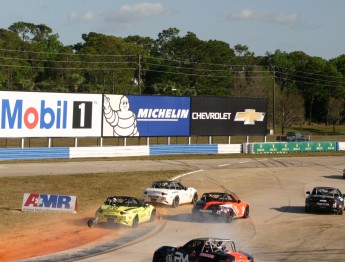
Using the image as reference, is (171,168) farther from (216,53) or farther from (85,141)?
(216,53)

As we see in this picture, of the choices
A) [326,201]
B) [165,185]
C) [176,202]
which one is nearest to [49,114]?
[165,185]

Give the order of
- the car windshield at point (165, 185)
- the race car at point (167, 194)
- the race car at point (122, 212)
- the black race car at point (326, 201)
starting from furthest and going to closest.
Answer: the car windshield at point (165, 185) → the race car at point (167, 194) → the black race car at point (326, 201) → the race car at point (122, 212)

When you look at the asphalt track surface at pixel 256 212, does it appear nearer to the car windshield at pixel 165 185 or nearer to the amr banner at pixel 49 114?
the car windshield at pixel 165 185

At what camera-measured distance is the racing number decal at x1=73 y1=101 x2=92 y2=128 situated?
55.8 meters

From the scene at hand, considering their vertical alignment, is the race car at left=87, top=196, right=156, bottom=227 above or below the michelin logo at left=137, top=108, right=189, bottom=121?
below

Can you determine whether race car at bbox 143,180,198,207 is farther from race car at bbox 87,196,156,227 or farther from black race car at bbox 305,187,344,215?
black race car at bbox 305,187,344,215

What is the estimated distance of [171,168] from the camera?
51.2 m

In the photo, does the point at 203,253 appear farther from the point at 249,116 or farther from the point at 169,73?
the point at 169,73

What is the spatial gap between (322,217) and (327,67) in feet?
394

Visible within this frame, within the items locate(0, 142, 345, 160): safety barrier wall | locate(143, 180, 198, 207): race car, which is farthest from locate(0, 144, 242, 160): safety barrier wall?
locate(143, 180, 198, 207): race car

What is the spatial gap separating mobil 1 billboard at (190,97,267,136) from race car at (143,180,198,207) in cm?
3016

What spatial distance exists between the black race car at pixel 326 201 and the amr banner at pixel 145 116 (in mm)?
28960

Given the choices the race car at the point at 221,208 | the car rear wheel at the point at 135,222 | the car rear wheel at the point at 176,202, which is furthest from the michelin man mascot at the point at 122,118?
the car rear wheel at the point at 135,222

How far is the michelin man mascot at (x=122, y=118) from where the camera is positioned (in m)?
57.9
